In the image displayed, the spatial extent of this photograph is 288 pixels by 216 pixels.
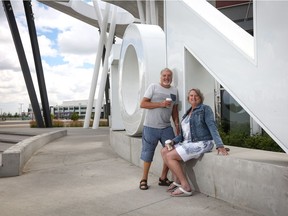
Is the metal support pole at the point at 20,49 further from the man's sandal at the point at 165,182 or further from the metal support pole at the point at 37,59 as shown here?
the man's sandal at the point at 165,182

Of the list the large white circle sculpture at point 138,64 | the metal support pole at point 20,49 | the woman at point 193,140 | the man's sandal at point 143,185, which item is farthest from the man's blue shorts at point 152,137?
the metal support pole at point 20,49

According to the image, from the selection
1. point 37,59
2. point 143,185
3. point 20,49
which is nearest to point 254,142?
point 143,185

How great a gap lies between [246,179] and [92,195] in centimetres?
207

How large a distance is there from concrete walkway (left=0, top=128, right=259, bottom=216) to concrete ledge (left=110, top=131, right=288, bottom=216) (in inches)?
5.1

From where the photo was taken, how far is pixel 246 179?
3.71 m

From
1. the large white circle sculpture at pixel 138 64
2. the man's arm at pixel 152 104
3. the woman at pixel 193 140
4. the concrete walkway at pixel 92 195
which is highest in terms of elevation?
the large white circle sculpture at pixel 138 64

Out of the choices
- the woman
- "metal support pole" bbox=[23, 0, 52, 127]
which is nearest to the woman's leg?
the woman

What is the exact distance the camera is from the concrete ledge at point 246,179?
11.0 ft

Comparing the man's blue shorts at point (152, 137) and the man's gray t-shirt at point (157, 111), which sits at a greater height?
the man's gray t-shirt at point (157, 111)

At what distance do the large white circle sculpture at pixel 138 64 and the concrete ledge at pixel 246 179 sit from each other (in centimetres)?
226

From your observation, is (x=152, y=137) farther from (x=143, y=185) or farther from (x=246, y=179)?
(x=246, y=179)

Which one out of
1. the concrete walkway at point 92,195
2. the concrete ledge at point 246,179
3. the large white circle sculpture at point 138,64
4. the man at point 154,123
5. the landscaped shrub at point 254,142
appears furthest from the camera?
the landscaped shrub at point 254,142

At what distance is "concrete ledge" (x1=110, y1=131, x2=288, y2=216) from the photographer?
335 cm

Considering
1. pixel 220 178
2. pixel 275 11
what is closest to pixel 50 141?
pixel 220 178
